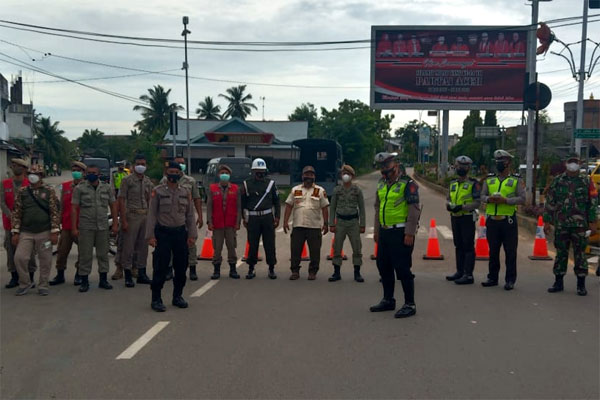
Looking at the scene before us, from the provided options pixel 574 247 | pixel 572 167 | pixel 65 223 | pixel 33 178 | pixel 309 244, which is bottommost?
pixel 309 244

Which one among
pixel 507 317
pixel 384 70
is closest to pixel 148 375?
pixel 507 317

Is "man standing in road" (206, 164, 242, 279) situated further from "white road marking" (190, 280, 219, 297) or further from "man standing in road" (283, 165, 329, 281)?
"man standing in road" (283, 165, 329, 281)

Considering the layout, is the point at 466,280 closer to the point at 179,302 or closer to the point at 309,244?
the point at 309,244

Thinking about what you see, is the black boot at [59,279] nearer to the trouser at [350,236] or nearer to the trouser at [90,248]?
the trouser at [90,248]

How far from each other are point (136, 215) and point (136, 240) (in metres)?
0.38

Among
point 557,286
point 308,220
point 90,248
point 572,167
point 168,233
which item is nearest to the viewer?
point 168,233

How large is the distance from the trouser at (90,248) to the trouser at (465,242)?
526cm

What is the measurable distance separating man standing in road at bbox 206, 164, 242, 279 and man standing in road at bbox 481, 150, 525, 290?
150 inches

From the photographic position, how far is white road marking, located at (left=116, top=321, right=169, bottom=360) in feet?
18.3

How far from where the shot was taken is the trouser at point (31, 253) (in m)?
8.23

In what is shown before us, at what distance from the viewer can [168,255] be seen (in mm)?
7500

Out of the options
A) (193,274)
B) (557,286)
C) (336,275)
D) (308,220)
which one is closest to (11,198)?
(193,274)

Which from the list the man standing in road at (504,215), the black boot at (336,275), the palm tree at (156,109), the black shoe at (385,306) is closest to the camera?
the black shoe at (385,306)

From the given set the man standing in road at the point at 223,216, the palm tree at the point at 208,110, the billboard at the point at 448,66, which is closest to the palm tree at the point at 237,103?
the palm tree at the point at 208,110
